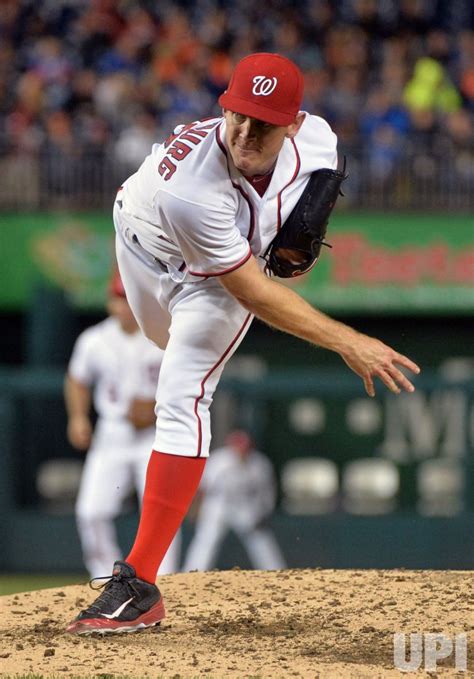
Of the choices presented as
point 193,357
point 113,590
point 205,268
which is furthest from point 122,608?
point 205,268

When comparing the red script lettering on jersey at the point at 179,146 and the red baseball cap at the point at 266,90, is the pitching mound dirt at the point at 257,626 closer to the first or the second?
the red script lettering on jersey at the point at 179,146

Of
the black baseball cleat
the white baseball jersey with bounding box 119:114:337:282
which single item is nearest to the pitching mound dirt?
the black baseball cleat

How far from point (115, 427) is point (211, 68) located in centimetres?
653

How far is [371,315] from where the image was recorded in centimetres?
1306

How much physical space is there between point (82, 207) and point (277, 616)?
843cm

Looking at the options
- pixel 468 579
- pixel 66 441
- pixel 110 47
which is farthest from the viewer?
pixel 110 47

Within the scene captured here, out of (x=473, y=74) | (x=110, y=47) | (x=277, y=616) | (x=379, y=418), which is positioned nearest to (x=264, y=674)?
(x=277, y=616)

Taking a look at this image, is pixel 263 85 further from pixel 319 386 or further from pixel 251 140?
pixel 319 386

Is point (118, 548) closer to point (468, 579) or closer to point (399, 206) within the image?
point (399, 206)

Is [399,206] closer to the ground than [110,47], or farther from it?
closer to the ground

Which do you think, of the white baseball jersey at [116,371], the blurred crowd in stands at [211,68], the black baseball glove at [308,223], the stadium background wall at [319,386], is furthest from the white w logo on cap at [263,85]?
the blurred crowd in stands at [211,68]

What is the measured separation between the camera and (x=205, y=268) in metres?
4.00

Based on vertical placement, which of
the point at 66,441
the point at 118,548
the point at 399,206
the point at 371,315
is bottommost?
the point at 118,548

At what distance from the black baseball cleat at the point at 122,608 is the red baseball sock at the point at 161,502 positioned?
0.14 feet
